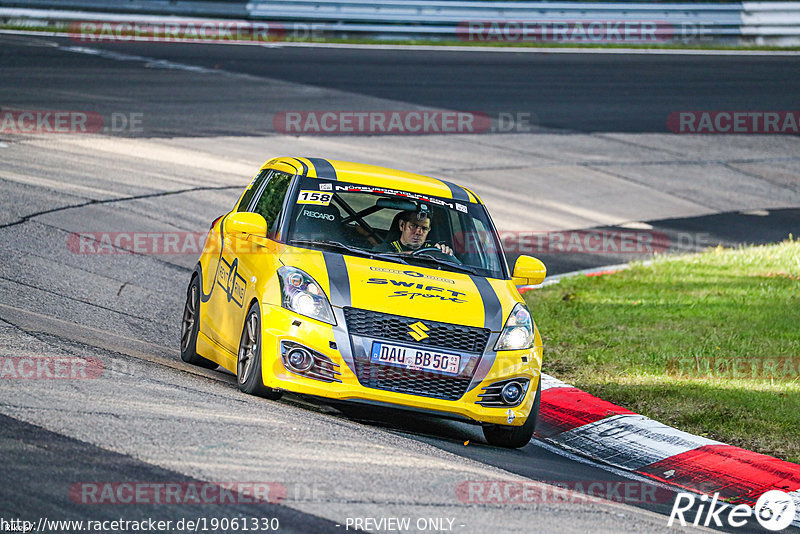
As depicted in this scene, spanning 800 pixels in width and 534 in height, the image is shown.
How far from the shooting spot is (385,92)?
75.7ft

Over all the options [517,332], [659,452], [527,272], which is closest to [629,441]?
[659,452]

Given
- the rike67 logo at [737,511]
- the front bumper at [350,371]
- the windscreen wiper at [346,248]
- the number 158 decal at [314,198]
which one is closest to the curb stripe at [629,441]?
the rike67 logo at [737,511]

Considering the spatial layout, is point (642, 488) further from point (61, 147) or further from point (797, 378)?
point (61, 147)

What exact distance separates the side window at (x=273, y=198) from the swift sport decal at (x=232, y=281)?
1.31 feet

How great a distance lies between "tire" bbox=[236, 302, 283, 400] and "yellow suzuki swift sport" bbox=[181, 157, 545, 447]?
0.01 m

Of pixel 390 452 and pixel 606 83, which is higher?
pixel 606 83

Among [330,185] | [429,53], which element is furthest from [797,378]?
[429,53]

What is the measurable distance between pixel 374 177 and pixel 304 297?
1.71 metres

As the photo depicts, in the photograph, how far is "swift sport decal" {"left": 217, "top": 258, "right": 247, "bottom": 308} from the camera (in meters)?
8.19

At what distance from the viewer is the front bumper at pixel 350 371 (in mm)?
7328

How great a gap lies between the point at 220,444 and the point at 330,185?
9.78 feet

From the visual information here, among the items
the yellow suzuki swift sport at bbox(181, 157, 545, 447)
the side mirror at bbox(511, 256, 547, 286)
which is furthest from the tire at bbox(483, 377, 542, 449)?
the side mirror at bbox(511, 256, 547, 286)

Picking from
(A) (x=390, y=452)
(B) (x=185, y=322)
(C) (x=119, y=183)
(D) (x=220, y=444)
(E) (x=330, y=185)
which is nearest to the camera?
(D) (x=220, y=444)

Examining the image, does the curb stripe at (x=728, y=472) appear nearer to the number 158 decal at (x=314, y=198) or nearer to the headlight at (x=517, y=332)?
the headlight at (x=517, y=332)
